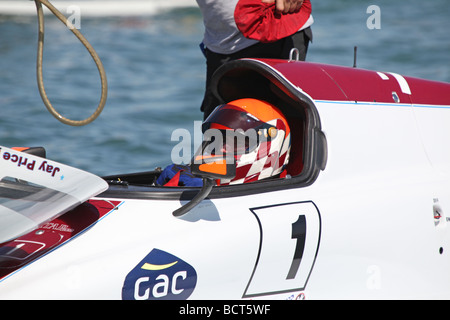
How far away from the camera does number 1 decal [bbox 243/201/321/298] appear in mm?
2213

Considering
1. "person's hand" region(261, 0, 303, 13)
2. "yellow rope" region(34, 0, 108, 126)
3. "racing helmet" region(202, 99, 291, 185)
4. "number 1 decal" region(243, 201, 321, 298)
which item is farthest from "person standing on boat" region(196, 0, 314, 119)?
"number 1 decal" region(243, 201, 321, 298)

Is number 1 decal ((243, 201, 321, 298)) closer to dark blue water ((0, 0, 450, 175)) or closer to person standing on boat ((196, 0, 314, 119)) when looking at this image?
person standing on boat ((196, 0, 314, 119))

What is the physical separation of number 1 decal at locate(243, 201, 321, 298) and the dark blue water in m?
3.57

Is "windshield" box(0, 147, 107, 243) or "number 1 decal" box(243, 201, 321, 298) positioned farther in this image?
"number 1 decal" box(243, 201, 321, 298)

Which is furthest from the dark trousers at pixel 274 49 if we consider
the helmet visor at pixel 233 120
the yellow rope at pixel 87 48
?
the yellow rope at pixel 87 48

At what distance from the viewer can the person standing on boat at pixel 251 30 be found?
2.70 m

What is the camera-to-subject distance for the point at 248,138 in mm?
2389

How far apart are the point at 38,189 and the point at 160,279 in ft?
1.62

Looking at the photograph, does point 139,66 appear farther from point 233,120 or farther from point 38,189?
point 38,189

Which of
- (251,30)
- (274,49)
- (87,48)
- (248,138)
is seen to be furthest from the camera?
(274,49)

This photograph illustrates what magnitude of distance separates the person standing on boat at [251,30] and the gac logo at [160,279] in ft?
3.29

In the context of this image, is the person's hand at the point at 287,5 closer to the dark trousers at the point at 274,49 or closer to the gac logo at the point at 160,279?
the dark trousers at the point at 274,49

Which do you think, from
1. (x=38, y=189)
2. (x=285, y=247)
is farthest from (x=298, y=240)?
(x=38, y=189)

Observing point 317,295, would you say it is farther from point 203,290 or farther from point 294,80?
point 294,80
